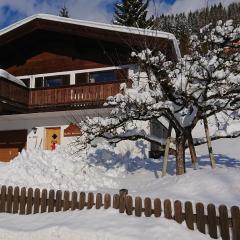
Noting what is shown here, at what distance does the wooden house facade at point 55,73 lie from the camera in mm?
17359

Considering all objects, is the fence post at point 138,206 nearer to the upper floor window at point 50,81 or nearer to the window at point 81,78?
the window at point 81,78

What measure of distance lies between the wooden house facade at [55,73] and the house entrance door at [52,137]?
0.17 ft

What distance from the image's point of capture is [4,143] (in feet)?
67.4

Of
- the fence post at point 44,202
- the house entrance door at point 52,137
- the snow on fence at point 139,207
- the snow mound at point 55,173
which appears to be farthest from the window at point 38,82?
the fence post at point 44,202

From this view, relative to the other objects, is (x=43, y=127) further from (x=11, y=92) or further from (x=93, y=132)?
(x=93, y=132)

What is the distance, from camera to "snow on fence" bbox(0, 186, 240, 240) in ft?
21.2

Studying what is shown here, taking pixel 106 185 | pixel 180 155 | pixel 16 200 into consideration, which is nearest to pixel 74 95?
pixel 106 185

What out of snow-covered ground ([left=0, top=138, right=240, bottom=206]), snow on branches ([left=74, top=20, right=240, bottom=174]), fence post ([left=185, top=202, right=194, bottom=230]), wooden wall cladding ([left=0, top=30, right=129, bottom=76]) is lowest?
fence post ([left=185, top=202, right=194, bottom=230])

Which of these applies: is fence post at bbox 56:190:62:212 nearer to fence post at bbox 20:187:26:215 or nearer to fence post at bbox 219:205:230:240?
fence post at bbox 20:187:26:215

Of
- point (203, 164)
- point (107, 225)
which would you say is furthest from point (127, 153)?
point (107, 225)

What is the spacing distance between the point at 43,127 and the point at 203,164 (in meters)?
9.22

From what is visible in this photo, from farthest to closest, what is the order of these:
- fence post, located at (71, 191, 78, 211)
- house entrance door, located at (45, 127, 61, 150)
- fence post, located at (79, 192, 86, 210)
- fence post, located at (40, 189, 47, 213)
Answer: house entrance door, located at (45, 127, 61, 150)
fence post, located at (40, 189, 47, 213)
fence post, located at (71, 191, 78, 211)
fence post, located at (79, 192, 86, 210)

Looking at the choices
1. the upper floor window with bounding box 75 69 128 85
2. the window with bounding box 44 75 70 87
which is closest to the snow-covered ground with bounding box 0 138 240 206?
the upper floor window with bounding box 75 69 128 85

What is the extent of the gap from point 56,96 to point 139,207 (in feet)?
38.0
